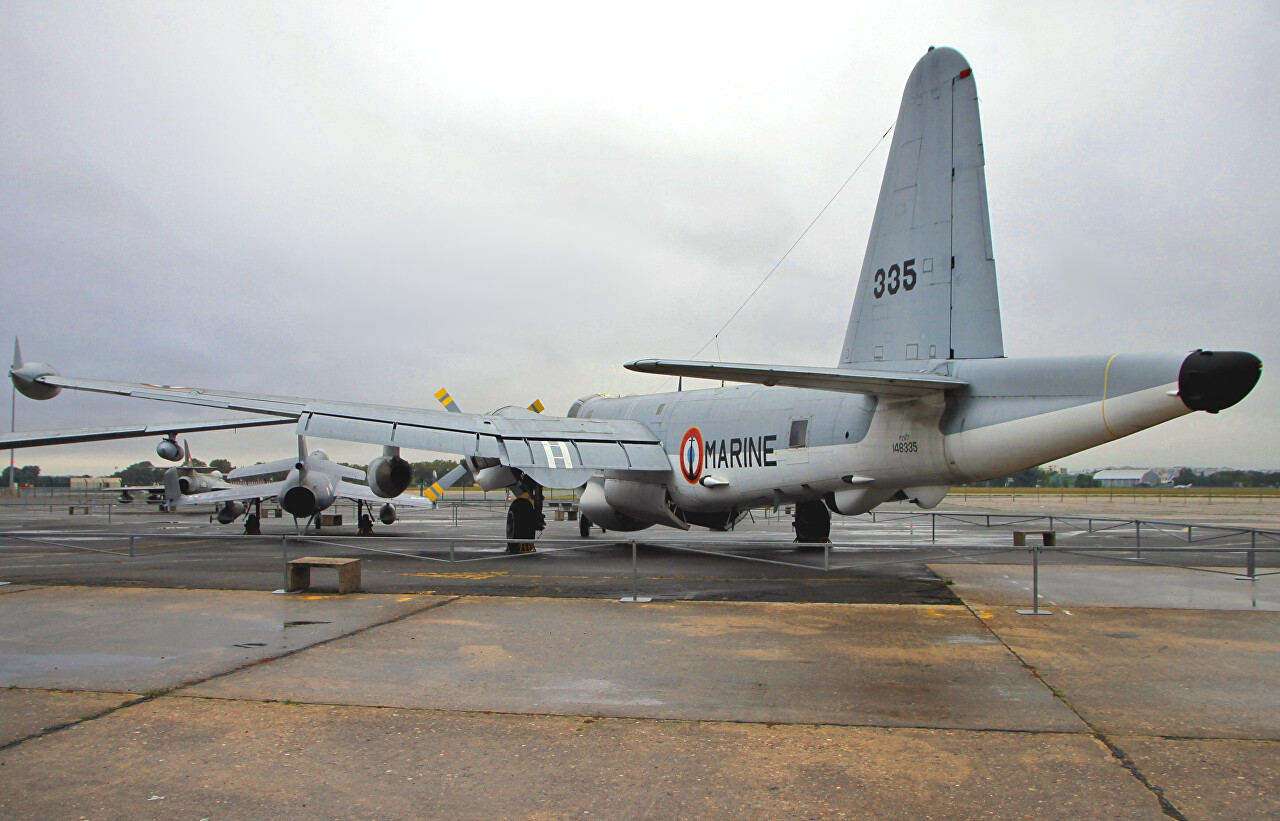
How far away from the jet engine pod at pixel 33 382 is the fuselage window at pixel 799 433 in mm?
16409

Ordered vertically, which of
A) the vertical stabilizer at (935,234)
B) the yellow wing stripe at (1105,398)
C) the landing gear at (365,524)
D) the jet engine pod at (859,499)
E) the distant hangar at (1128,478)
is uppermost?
A: the vertical stabilizer at (935,234)

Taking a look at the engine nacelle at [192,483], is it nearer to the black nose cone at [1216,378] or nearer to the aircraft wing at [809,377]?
the aircraft wing at [809,377]

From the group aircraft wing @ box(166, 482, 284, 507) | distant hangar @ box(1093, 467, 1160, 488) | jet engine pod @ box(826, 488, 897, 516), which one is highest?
jet engine pod @ box(826, 488, 897, 516)

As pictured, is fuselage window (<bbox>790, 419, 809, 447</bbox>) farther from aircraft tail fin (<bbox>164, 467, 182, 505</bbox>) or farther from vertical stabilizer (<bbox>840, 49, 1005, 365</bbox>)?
aircraft tail fin (<bbox>164, 467, 182, 505</bbox>)

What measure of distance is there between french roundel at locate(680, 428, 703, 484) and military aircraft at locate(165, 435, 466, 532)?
6.96 m

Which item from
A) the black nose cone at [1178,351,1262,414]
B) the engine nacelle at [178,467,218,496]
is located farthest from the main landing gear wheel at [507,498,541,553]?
the engine nacelle at [178,467,218,496]

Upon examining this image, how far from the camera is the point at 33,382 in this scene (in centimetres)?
1723

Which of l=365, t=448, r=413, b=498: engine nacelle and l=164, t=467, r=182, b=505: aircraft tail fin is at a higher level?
l=365, t=448, r=413, b=498: engine nacelle

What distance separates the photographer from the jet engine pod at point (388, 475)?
1969cm

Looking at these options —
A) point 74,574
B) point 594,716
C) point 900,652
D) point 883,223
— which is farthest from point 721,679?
point 74,574

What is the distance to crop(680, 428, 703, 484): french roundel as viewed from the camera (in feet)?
54.2

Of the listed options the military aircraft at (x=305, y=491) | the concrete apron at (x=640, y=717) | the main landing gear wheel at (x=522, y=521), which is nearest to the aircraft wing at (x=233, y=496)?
the military aircraft at (x=305, y=491)

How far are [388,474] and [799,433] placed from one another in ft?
36.1

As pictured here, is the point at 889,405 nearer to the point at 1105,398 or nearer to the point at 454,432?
the point at 1105,398
